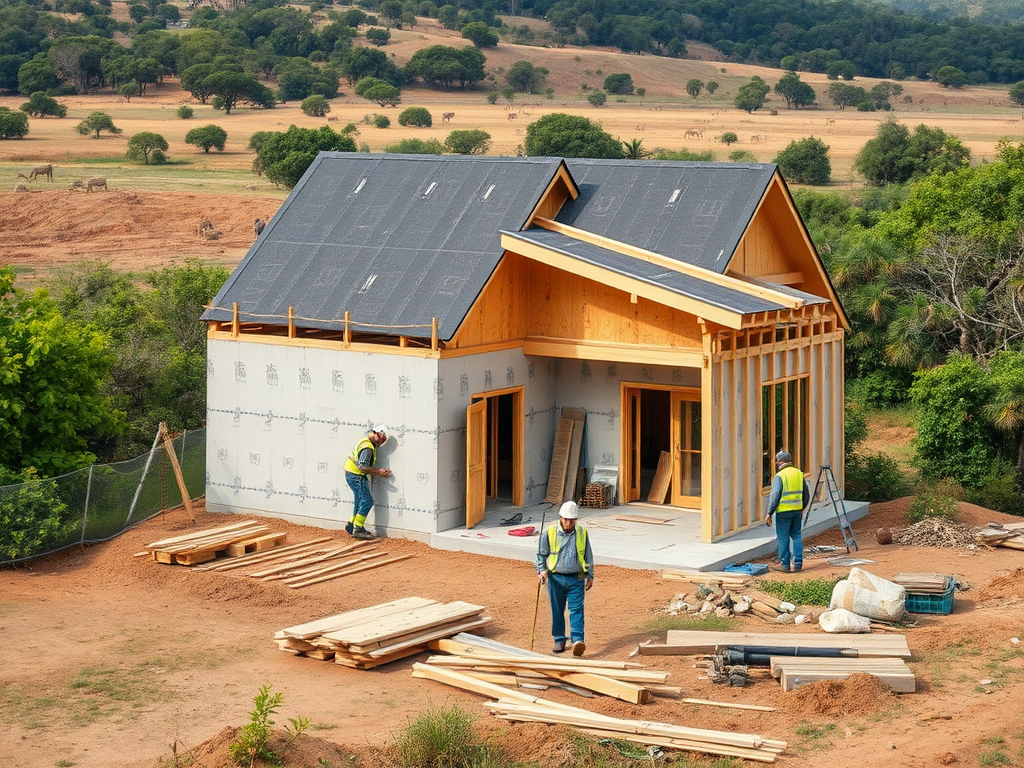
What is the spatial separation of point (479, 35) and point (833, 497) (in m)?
129

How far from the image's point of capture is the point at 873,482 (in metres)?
26.9

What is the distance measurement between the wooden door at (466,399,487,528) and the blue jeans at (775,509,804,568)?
4789 millimetres

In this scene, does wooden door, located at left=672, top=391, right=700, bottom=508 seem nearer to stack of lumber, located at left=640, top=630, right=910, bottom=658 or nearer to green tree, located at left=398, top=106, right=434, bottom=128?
stack of lumber, located at left=640, top=630, right=910, bottom=658

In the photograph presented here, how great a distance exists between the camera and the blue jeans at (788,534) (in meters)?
20.5

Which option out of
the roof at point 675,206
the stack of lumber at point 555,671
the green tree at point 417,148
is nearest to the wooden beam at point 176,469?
the roof at point 675,206

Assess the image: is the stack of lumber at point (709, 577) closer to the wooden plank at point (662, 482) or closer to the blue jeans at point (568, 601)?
the blue jeans at point (568, 601)

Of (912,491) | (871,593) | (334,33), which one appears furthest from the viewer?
(334,33)

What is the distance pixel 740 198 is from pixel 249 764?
552 inches

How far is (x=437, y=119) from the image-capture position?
107 m

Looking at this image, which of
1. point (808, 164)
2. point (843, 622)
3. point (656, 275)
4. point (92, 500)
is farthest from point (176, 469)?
point (808, 164)

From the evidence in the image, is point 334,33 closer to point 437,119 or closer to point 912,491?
point 437,119

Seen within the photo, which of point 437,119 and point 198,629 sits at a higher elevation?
point 437,119

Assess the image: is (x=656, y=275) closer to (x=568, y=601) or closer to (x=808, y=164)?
(x=568, y=601)

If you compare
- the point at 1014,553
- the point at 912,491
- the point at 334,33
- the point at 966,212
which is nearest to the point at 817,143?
the point at 966,212
